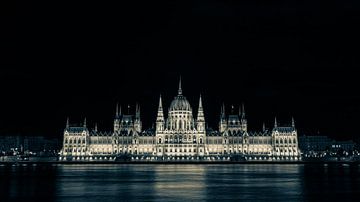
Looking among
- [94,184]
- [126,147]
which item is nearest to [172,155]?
[126,147]

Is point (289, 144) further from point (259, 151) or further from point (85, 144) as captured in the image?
point (85, 144)

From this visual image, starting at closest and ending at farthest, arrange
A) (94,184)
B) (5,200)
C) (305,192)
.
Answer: (5,200) < (305,192) < (94,184)

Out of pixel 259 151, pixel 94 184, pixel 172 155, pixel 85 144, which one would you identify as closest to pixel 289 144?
pixel 259 151

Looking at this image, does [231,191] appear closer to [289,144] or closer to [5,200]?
[5,200]

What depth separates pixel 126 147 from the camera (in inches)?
7854

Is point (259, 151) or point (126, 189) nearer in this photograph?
point (126, 189)

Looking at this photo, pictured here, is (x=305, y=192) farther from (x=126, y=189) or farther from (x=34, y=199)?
(x=34, y=199)

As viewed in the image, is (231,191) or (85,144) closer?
(231,191)

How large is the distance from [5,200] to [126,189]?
1471cm

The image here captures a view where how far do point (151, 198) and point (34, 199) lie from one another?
32.4ft

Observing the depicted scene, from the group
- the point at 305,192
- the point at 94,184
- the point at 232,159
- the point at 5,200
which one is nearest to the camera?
the point at 5,200

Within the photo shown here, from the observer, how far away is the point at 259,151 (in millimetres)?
197875

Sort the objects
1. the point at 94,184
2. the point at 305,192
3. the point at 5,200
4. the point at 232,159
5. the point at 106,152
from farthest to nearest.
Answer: the point at 106,152 → the point at 232,159 → the point at 94,184 → the point at 305,192 → the point at 5,200

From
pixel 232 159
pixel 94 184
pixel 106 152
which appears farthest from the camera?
pixel 106 152
